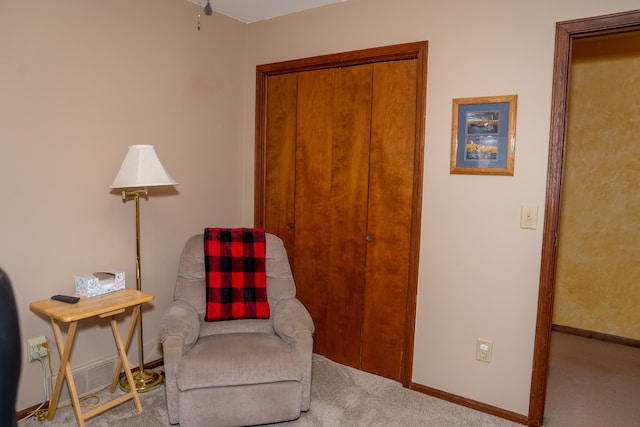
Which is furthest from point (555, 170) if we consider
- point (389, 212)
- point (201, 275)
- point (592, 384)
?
point (201, 275)

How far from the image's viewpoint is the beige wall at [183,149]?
223 centimetres

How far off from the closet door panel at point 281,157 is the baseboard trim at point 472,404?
128 centimetres

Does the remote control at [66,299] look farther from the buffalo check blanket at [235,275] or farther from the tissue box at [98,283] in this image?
the buffalo check blanket at [235,275]

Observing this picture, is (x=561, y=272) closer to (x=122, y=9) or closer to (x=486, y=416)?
(x=486, y=416)

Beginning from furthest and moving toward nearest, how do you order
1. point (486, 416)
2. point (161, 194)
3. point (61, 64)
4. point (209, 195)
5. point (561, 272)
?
point (561, 272) → point (209, 195) → point (161, 194) → point (486, 416) → point (61, 64)

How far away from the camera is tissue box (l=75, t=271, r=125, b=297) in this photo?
2.31 metres

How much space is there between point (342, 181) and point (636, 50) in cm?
262

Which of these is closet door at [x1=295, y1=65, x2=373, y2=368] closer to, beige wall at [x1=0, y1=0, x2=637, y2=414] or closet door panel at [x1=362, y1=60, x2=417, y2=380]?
closet door panel at [x1=362, y1=60, x2=417, y2=380]

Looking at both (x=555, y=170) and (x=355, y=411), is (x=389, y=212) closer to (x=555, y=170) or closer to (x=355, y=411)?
(x=555, y=170)

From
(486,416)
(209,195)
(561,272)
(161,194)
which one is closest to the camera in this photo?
(486,416)

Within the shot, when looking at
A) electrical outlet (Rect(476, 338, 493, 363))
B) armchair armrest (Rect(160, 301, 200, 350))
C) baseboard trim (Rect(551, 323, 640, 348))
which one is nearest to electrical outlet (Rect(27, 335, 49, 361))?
armchair armrest (Rect(160, 301, 200, 350))

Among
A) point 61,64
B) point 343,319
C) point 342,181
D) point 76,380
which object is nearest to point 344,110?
point 342,181

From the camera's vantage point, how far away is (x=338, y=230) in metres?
3.04

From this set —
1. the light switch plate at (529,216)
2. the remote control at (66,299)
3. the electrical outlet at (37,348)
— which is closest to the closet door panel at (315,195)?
the light switch plate at (529,216)
